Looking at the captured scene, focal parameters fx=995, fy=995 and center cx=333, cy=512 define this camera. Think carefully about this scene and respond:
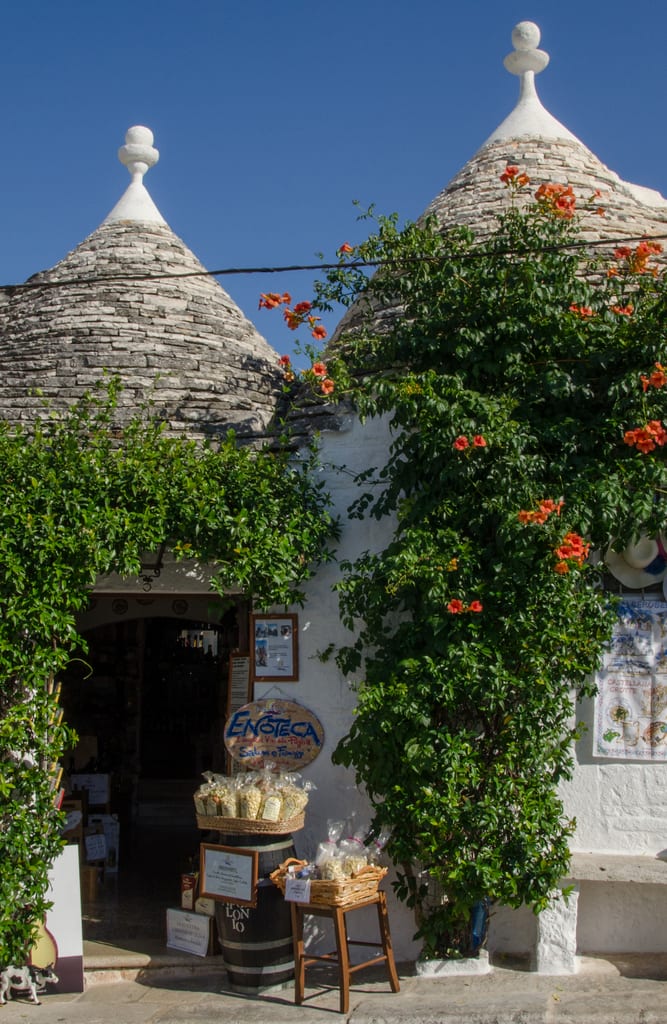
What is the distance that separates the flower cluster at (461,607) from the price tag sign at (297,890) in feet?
5.29

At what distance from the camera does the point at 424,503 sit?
5848mm

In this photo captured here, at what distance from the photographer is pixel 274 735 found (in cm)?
611

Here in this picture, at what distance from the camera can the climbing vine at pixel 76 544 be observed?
18.1 ft

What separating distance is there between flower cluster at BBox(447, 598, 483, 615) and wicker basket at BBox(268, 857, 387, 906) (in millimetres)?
1445

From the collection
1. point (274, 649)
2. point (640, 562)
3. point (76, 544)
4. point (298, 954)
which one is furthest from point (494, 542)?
point (298, 954)

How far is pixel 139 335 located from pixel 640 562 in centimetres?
440

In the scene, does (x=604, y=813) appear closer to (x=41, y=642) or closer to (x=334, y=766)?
(x=334, y=766)

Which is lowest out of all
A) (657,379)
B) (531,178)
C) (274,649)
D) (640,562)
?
(274,649)

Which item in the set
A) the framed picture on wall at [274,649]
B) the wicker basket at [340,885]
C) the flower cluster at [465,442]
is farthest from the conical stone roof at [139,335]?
the wicker basket at [340,885]

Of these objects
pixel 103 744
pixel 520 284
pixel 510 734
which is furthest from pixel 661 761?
pixel 103 744

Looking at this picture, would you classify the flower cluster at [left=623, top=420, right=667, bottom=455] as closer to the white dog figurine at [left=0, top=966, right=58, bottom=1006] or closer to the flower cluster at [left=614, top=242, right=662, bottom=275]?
the flower cluster at [left=614, top=242, right=662, bottom=275]

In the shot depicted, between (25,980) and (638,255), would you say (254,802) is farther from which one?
(638,255)

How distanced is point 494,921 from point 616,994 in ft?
2.62

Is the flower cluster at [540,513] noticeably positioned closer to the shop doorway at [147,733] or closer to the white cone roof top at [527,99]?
the shop doorway at [147,733]
